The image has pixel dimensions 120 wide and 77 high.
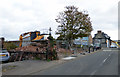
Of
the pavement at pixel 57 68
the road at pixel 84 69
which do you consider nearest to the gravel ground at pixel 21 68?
the pavement at pixel 57 68

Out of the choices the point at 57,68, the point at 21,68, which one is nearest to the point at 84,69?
the point at 57,68

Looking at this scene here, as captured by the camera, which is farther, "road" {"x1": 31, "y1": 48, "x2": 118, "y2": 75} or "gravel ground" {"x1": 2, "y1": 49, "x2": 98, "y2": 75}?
"road" {"x1": 31, "y1": 48, "x2": 118, "y2": 75}

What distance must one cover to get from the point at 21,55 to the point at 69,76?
8.67 m

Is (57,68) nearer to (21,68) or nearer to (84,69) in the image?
(84,69)

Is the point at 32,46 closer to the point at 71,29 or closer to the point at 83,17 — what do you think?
the point at 71,29

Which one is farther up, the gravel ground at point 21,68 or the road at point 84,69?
the gravel ground at point 21,68

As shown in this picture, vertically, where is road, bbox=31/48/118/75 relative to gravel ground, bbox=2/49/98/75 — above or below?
below

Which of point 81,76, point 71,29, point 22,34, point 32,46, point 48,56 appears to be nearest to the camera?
point 81,76

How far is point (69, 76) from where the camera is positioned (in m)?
7.80

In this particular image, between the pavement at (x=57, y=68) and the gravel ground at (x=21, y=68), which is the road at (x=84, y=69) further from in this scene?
the gravel ground at (x=21, y=68)

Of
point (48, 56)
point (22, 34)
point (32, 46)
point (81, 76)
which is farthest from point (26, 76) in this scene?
point (22, 34)

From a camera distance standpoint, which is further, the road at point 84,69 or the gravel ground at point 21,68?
the road at point 84,69

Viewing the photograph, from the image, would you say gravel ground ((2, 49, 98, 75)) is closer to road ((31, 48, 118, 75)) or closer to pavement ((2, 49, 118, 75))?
pavement ((2, 49, 118, 75))

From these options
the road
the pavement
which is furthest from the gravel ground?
the road
